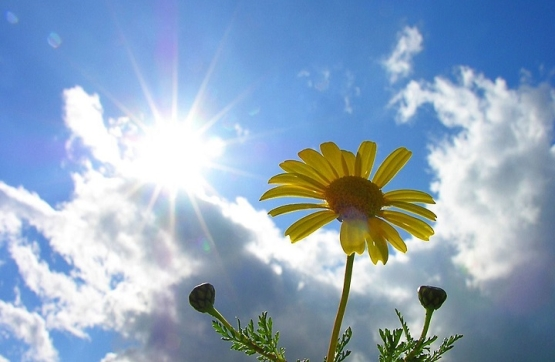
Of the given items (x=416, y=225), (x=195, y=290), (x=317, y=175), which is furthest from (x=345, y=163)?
(x=195, y=290)

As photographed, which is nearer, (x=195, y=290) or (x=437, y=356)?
(x=437, y=356)

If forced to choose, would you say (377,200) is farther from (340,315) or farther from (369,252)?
(340,315)

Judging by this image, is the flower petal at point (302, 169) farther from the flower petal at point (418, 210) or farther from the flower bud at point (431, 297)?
the flower bud at point (431, 297)

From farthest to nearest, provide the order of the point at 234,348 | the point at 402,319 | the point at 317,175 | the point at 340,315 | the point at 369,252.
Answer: the point at 317,175 < the point at 402,319 < the point at 369,252 < the point at 234,348 < the point at 340,315

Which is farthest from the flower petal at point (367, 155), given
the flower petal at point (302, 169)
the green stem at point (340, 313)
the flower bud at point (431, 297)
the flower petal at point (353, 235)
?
the green stem at point (340, 313)

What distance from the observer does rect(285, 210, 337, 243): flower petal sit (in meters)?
2.98

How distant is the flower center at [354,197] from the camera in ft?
10.1

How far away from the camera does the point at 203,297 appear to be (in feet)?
9.87

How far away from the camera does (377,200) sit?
3.22 metres

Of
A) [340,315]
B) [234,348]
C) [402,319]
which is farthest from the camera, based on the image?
[402,319]

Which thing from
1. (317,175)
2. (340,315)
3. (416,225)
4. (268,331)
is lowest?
(340,315)

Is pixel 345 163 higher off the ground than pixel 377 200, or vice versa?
pixel 345 163

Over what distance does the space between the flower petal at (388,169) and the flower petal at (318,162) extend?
344 mm

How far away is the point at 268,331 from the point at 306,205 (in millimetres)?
890
